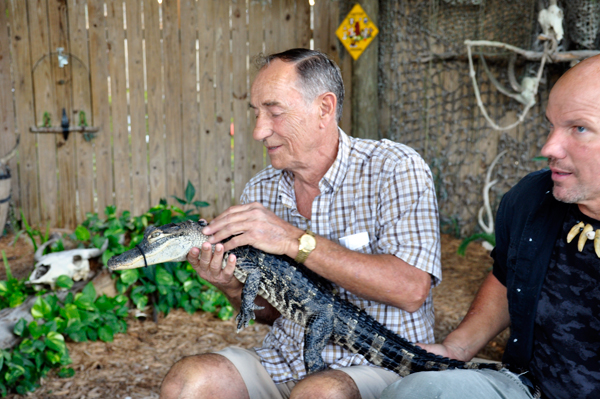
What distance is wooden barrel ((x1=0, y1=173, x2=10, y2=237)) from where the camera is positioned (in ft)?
16.9

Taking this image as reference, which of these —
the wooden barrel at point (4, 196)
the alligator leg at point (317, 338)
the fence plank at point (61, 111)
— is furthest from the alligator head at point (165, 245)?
the fence plank at point (61, 111)

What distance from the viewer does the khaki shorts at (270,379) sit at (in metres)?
1.73

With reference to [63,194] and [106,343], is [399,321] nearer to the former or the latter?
[106,343]

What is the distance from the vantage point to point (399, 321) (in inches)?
75.3

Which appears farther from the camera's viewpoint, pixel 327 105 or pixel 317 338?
pixel 327 105

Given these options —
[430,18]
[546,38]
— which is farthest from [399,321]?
[430,18]

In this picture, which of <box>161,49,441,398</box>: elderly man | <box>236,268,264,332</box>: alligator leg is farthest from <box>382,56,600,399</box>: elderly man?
<box>236,268,264,332</box>: alligator leg

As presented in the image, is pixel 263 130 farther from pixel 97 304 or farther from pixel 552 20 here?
pixel 552 20

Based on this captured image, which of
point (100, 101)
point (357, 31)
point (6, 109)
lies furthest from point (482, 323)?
point (6, 109)

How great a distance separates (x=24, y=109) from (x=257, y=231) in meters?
4.64

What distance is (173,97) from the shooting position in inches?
217

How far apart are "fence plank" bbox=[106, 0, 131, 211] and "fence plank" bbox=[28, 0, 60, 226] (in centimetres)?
60

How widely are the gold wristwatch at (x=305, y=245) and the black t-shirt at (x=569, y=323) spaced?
0.73 metres

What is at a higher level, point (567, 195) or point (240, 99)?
point (240, 99)
